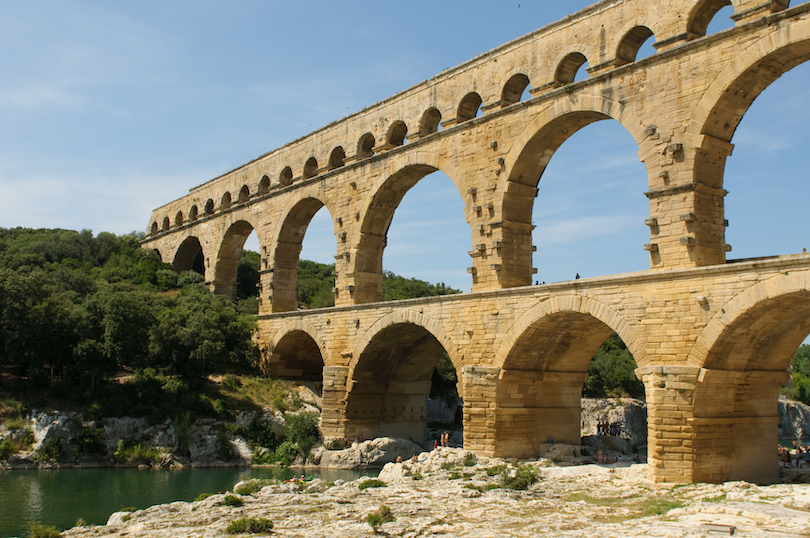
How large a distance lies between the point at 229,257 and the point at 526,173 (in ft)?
58.1

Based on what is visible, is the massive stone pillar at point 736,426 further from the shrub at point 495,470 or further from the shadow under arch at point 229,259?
the shadow under arch at point 229,259

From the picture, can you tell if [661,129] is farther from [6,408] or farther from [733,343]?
[6,408]

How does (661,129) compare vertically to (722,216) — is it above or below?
above

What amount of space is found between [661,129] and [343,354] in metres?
11.5

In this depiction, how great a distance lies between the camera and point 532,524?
10977 millimetres

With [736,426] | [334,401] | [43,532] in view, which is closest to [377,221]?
[334,401]

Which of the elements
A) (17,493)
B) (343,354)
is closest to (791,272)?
(343,354)

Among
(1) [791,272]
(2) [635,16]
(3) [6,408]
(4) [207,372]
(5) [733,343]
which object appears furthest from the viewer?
(4) [207,372]

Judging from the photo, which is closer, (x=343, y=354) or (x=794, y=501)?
(x=794, y=501)

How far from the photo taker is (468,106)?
795 inches

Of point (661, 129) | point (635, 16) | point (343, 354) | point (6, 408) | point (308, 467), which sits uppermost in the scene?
point (635, 16)

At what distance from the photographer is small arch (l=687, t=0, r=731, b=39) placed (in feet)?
48.5

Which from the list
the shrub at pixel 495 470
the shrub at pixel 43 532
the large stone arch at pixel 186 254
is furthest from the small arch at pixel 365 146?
the shrub at pixel 43 532

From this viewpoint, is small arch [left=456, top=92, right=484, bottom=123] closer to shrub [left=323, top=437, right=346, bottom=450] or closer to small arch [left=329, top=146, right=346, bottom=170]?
small arch [left=329, top=146, right=346, bottom=170]
